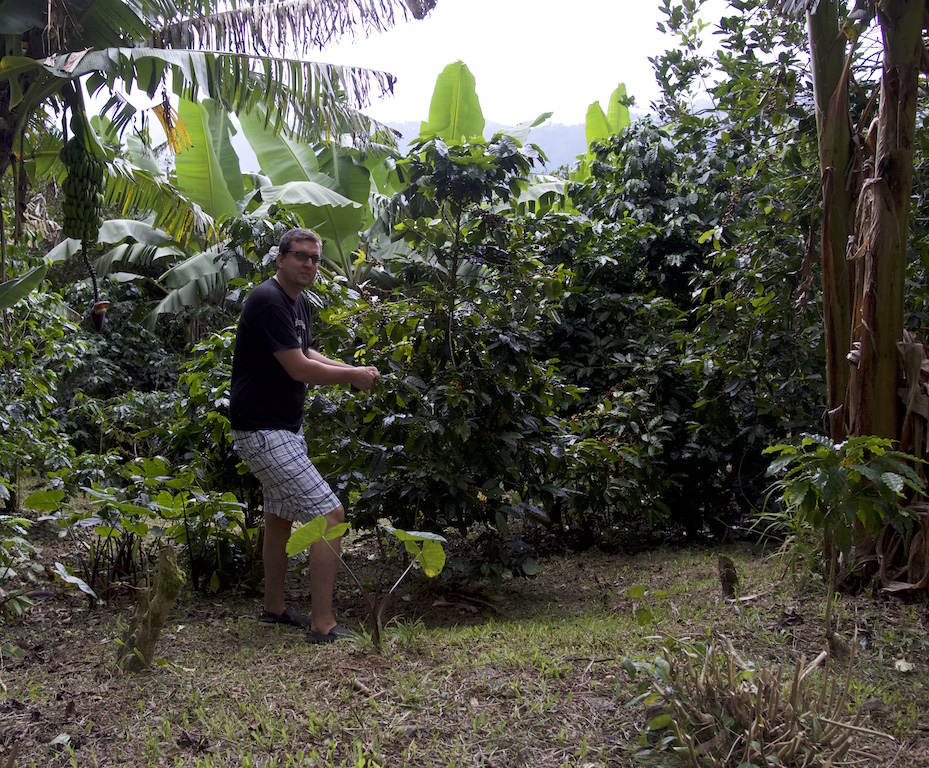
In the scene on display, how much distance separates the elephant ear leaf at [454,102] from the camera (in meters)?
10.8

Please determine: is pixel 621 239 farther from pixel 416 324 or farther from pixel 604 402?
pixel 416 324

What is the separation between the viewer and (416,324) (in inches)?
176

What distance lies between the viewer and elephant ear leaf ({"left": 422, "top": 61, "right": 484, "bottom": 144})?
10.8 metres

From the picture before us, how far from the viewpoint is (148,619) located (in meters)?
3.05

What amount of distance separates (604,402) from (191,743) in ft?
12.1

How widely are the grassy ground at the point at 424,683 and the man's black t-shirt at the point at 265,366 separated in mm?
1013

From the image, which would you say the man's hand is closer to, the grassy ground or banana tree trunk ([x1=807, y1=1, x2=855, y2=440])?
the grassy ground

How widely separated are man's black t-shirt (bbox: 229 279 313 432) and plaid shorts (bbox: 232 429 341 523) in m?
0.06

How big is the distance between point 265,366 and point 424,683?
1713 millimetres

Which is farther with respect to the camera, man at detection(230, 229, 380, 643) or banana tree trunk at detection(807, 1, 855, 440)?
banana tree trunk at detection(807, 1, 855, 440)

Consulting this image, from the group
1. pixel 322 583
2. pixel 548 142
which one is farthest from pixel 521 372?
pixel 548 142

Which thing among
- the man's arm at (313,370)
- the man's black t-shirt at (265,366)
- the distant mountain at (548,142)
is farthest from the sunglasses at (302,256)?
A: the distant mountain at (548,142)

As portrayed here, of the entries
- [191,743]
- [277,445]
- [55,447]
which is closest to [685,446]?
[277,445]

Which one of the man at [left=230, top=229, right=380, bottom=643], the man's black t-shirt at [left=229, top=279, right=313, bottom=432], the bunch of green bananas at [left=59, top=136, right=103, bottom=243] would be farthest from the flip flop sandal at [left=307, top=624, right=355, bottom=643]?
the bunch of green bananas at [left=59, top=136, right=103, bottom=243]
